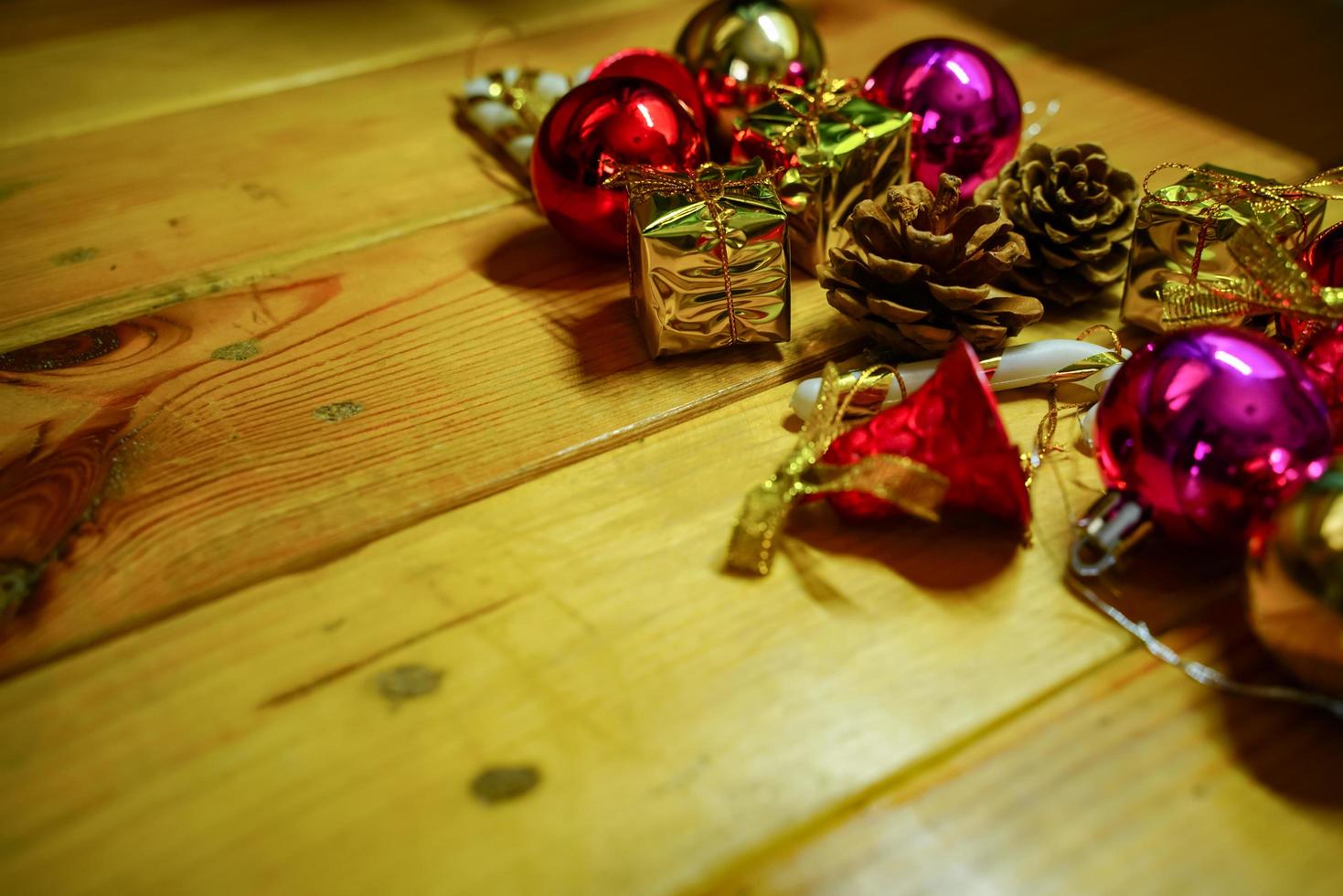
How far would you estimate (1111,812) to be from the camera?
0.51m

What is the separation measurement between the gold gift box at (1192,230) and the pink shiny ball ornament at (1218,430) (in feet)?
0.40

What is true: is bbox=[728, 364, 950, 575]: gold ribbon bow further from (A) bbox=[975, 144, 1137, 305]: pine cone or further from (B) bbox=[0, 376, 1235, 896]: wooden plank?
(A) bbox=[975, 144, 1137, 305]: pine cone

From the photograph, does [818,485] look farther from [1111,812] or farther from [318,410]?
[318,410]

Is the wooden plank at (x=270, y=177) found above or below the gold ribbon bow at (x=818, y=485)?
above

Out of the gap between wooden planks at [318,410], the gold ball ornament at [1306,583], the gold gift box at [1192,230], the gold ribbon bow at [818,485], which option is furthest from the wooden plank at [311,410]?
the gold ball ornament at [1306,583]

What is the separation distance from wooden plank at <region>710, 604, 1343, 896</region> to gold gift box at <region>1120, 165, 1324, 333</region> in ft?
0.90

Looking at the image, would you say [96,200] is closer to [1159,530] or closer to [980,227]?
[980,227]

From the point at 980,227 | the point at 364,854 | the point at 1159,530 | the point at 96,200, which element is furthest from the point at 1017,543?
the point at 96,200

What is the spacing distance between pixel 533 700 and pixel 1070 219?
0.52 metres

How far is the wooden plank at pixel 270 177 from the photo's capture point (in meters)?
0.92

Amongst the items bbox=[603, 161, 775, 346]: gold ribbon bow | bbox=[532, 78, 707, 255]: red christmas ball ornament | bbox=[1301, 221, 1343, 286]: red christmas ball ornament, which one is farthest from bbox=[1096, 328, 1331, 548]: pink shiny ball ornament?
bbox=[532, 78, 707, 255]: red christmas ball ornament

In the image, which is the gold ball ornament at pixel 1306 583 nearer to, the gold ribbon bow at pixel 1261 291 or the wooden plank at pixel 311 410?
the gold ribbon bow at pixel 1261 291

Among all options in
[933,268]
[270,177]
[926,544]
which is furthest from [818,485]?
[270,177]

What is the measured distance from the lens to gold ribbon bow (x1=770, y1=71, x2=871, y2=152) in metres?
0.85
